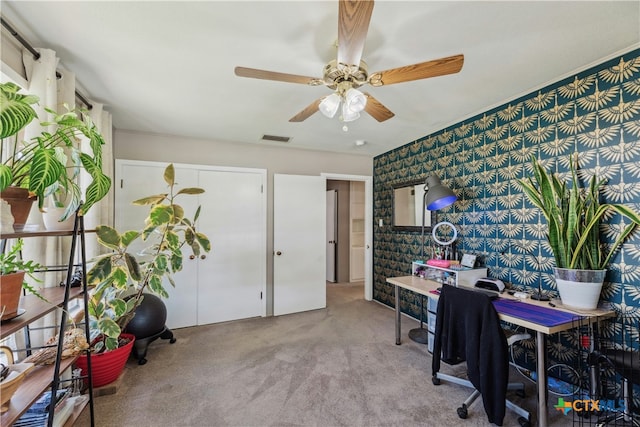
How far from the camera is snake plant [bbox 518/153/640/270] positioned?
5.87 ft

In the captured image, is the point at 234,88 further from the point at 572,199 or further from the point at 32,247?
the point at 572,199

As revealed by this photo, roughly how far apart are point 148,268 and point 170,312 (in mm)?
1345

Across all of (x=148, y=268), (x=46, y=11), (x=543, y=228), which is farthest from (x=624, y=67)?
(x=148, y=268)

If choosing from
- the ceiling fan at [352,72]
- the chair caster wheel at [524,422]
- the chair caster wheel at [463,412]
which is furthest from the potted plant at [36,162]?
the chair caster wheel at [524,422]

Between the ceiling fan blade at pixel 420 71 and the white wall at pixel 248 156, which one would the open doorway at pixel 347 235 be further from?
the ceiling fan blade at pixel 420 71

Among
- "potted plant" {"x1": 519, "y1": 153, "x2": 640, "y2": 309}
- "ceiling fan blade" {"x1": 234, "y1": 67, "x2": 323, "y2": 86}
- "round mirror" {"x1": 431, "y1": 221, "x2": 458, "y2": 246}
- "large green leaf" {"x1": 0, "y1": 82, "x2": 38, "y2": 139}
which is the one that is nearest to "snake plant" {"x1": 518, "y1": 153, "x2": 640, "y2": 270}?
"potted plant" {"x1": 519, "y1": 153, "x2": 640, "y2": 309}

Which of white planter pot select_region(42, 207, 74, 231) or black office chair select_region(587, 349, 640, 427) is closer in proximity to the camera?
white planter pot select_region(42, 207, 74, 231)

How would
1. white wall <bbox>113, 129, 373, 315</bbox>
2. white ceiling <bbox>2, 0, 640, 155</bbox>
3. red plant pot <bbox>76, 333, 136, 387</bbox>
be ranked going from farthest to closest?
white wall <bbox>113, 129, 373, 315</bbox> → red plant pot <bbox>76, 333, 136, 387</bbox> → white ceiling <bbox>2, 0, 640, 155</bbox>

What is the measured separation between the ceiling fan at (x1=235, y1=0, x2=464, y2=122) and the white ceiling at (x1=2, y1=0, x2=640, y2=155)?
252 millimetres

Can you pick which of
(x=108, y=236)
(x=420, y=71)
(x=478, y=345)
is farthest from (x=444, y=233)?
(x=108, y=236)

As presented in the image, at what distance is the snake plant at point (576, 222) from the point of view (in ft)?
5.87

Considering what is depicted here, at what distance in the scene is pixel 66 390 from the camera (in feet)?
5.40

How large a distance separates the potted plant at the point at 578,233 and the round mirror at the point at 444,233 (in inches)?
37.5

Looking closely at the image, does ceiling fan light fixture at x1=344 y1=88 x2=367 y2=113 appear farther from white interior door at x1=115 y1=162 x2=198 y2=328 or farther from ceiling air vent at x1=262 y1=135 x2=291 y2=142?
white interior door at x1=115 y1=162 x2=198 y2=328
